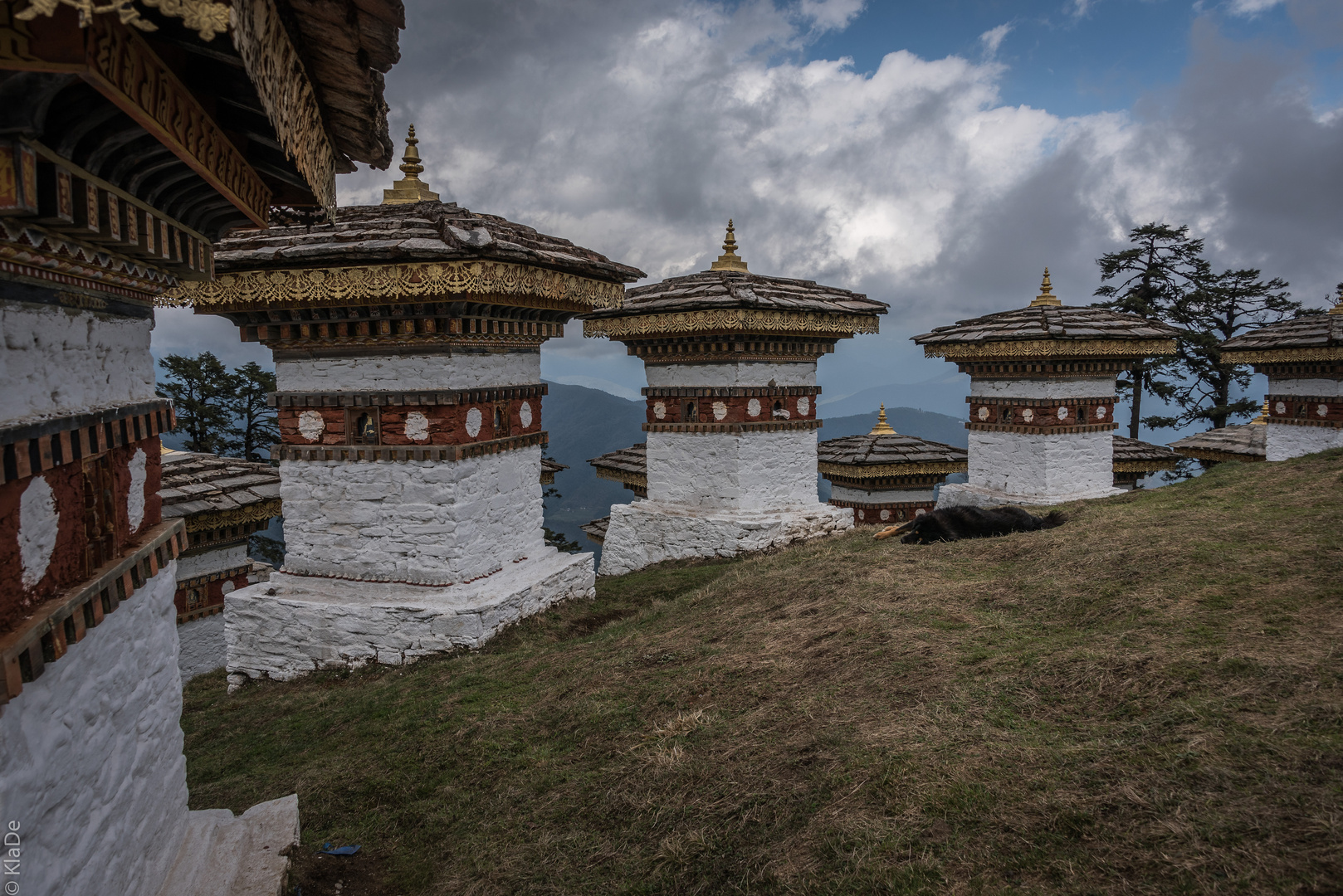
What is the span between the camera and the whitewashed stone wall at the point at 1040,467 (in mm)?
11352

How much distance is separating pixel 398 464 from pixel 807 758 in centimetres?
438

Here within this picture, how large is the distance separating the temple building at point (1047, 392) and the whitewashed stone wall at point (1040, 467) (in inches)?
0.5

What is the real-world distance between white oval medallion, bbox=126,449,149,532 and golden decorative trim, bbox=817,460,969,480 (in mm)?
10398

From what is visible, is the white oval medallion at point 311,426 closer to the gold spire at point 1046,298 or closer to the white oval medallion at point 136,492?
the white oval medallion at point 136,492

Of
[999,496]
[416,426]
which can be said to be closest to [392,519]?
[416,426]

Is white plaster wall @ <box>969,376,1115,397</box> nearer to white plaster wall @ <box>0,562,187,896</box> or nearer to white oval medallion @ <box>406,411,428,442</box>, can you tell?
white oval medallion @ <box>406,411,428,442</box>

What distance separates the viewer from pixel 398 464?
249 inches

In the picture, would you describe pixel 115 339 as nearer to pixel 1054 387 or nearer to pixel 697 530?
pixel 697 530

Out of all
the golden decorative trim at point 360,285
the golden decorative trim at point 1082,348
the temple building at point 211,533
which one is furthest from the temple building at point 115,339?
the golden decorative trim at point 1082,348

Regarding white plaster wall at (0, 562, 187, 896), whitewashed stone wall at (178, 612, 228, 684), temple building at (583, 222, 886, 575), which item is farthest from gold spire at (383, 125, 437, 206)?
whitewashed stone wall at (178, 612, 228, 684)

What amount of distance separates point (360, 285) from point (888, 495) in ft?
Result: 32.1

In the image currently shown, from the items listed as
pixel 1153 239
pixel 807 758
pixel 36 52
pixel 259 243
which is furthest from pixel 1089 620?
pixel 1153 239

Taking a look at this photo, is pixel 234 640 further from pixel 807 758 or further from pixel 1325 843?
pixel 1325 843

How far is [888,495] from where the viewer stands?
507 inches
